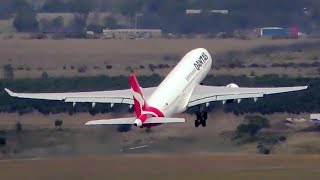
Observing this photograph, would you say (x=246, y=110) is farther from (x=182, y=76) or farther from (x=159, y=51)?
(x=159, y=51)

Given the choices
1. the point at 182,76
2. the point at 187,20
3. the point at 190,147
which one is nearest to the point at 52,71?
the point at 187,20

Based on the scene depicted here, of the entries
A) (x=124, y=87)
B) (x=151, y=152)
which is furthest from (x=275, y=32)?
(x=151, y=152)

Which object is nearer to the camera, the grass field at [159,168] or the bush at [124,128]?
the grass field at [159,168]

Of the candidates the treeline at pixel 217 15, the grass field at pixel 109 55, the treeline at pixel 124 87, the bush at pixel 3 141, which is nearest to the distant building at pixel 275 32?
the treeline at pixel 217 15

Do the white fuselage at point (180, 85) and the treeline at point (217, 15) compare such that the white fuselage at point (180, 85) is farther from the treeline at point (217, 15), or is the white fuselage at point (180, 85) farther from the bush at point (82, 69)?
the treeline at point (217, 15)

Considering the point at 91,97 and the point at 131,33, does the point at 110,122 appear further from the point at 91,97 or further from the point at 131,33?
the point at 131,33

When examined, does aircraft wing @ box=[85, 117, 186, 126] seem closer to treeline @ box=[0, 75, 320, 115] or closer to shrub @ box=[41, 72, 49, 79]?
treeline @ box=[0, 75, 320, 115]

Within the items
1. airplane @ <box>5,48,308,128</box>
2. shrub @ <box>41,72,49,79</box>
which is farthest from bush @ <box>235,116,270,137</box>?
shrub @ <box>41,72,49,79</box>
